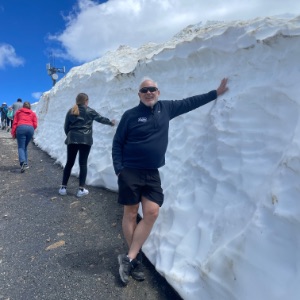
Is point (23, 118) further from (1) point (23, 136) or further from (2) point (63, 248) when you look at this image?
(2) point (63, 248)

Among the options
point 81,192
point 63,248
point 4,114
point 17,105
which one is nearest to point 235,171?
point 63,248

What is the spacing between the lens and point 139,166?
11.4ft

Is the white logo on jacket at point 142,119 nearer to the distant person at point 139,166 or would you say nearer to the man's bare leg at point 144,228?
the distant person at point 139,166

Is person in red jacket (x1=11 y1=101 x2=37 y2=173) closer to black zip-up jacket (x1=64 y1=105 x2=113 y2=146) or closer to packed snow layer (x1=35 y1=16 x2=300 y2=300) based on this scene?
black zip-up jacket (x1=64 y1=105 x2=113 y2=146)

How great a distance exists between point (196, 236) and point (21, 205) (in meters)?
3.58

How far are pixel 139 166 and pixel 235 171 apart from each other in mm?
1020

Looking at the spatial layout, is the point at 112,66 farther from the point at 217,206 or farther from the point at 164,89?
the point at 217,206

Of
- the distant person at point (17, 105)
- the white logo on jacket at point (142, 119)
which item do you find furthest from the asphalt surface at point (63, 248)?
the distant person at point (17, 105)

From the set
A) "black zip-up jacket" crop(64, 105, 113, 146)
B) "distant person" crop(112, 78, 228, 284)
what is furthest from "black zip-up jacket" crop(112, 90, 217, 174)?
"black zip-up jacket" crop(64, 105, 113, 146)

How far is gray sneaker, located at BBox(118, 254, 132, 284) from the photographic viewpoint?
3.42m

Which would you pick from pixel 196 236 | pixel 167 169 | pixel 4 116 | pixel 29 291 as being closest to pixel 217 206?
pixel 196 236

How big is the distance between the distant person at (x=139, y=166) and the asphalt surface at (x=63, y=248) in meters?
0.28

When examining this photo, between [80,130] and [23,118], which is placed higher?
[80,130]

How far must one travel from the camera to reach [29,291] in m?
3.44
